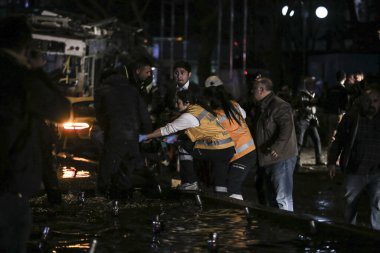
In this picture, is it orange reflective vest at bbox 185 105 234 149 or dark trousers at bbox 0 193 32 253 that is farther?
orange reflective vest at bbox 185 105 234 149

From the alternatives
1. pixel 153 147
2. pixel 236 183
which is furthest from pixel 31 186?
pixel 153 147

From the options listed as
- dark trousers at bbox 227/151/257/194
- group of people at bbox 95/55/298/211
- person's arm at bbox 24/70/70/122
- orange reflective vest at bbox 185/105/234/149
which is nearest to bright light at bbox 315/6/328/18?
group of people at bbox 95/55/298/211

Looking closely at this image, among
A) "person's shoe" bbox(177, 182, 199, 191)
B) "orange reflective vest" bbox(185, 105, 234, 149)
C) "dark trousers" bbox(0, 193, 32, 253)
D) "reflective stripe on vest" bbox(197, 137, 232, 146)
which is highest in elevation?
"orange reflective vest" bbox(185, 105, 234, 149)

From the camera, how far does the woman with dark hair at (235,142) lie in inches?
426

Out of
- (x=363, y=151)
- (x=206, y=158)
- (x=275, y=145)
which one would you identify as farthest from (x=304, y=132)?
(x=363, y=151)

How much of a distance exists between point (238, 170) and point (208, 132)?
0.68m

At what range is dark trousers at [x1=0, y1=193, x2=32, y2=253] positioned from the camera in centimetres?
511

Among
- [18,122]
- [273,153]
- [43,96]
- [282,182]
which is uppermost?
[43,96]

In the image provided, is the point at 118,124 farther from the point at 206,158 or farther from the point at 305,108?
the point at 305,108

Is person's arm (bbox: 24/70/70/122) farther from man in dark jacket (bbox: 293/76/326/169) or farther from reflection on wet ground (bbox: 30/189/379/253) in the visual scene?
man in dark jacket (bbox: 293/76/326/169)

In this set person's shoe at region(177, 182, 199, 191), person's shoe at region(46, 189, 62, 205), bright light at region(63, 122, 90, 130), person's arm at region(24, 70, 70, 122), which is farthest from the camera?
bright light at region(63, 122, 90, 130)

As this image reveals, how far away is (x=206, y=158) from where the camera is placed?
1090 cm

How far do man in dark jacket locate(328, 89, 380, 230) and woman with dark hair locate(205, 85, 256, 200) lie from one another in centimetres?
→ 182

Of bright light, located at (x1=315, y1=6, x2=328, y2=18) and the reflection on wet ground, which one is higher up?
bright light, located at (x1=315, y1=6, x2=328, y2=18)
